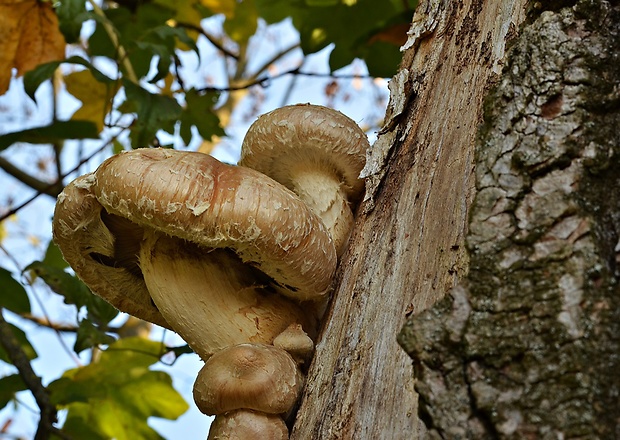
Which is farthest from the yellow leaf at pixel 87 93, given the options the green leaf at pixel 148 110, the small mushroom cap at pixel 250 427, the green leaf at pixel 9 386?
the small mushroom cap at pixel 250 427

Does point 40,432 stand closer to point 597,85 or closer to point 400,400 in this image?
point 400,400

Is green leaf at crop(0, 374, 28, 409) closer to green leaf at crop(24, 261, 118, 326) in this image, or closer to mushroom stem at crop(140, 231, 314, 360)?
green leaf at crop(24, 261, 118, 326)

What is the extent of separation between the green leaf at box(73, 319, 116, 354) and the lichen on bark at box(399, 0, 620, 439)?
2365 millimetres

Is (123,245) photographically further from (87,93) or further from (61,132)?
(87,93)

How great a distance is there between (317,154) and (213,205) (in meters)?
0.75

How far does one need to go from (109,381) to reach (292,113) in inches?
82.5

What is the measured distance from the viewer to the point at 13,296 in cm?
349

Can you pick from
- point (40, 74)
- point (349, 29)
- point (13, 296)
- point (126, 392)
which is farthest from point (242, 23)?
point (126, 392)

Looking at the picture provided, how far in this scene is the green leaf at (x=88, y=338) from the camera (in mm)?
3320

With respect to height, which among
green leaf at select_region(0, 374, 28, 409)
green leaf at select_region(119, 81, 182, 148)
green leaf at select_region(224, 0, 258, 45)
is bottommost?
green leaf at select_region(0, 374, 28, 409)

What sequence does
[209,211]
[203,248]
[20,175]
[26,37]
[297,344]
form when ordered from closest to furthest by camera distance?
[209,211], [297,344], [203,248], [26,37], [20,175]

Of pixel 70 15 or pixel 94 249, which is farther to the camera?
pixel 70 15

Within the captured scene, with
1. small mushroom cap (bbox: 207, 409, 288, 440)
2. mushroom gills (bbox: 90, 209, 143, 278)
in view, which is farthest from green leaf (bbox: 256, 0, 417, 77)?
small mushroom cap (bbox: 207, 409, 288, 440)

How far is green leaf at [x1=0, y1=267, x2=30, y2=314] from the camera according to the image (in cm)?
348
